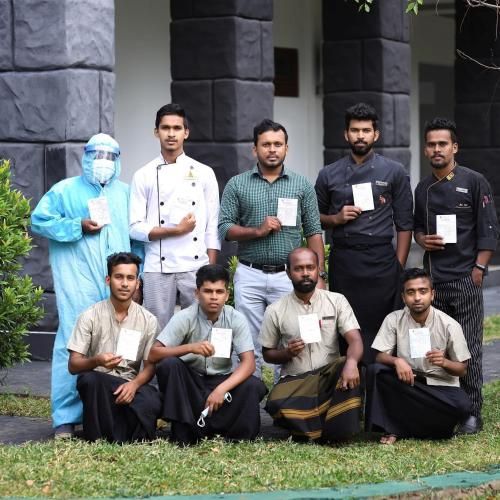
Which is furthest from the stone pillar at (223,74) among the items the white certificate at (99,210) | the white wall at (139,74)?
the white certificate at (99,210)

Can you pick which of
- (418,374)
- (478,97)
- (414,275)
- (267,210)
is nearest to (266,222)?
(267,210)

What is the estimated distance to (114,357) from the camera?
26.5 feet

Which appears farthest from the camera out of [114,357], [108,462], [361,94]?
[361,94]

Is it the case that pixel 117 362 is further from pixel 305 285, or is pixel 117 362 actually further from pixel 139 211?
pixel 305 285

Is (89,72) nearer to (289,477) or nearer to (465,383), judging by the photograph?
(465,383)

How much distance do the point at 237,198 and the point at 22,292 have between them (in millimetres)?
1578

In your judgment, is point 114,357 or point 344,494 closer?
point 344,494

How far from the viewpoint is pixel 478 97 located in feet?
59.5

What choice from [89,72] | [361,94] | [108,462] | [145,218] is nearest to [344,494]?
[108,462]

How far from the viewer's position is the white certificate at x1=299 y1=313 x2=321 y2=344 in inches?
328

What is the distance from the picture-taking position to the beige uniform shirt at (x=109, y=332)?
822 cm

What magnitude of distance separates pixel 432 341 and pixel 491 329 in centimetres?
529

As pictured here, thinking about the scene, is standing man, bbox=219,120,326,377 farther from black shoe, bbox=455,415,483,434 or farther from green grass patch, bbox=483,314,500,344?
green grass patch, bbox=483,314,500,344

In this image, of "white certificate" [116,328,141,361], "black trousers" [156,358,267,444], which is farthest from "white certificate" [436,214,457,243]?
"white certificate" [116,328,141,361]
